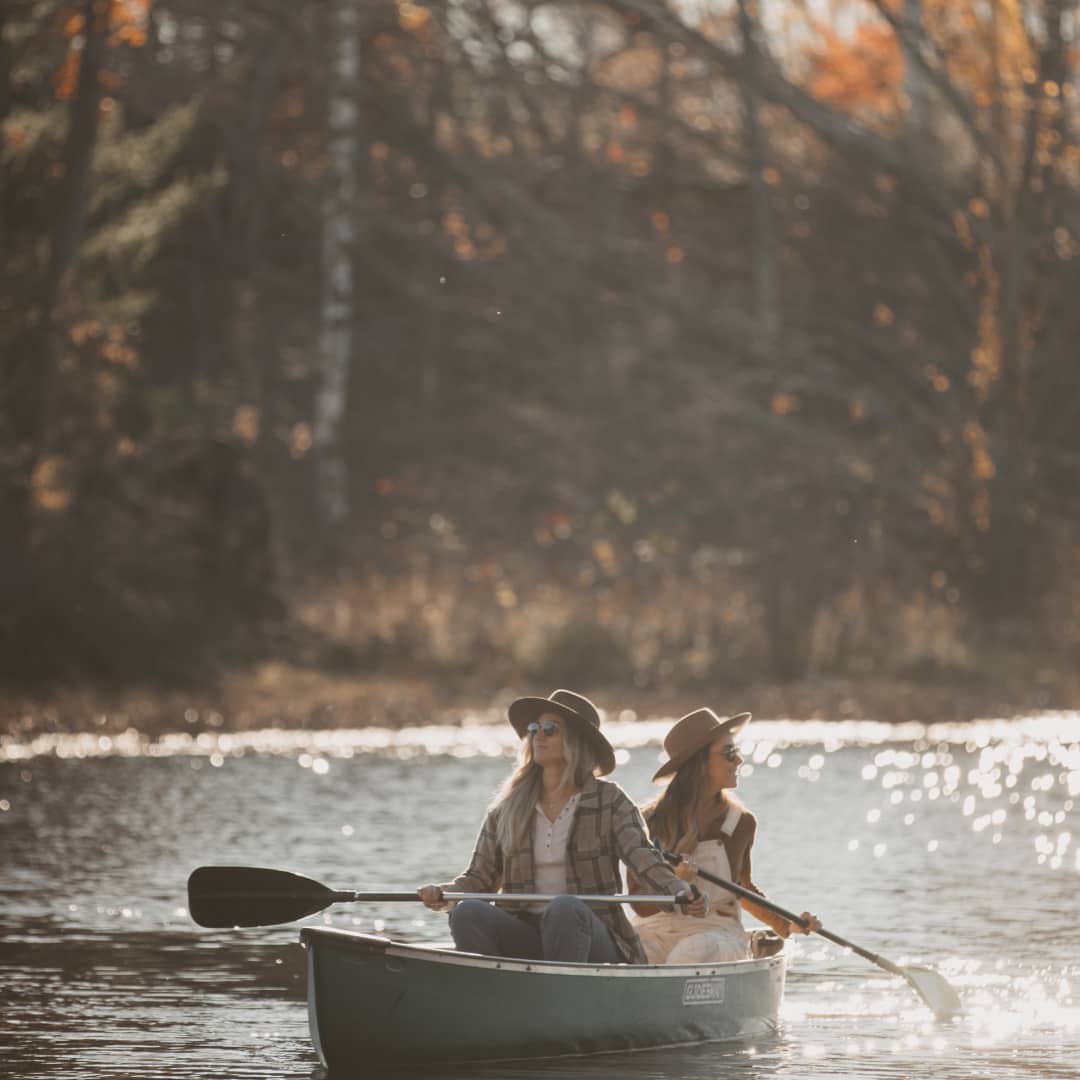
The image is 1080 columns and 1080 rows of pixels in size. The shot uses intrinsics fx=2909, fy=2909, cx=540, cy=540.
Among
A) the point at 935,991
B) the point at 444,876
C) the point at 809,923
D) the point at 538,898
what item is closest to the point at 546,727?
the point at 538,898

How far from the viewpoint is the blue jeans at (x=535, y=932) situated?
1086 cm

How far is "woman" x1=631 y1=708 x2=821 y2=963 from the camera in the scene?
37.5 feet

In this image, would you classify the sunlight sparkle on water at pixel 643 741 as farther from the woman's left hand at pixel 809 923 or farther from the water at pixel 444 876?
the woman's left hand at pixel 809 923

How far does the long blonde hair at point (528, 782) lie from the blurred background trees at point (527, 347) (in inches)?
651

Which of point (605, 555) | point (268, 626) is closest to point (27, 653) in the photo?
point (268, 626)

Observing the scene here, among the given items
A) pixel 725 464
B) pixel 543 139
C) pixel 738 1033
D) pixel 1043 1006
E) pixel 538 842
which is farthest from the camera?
pixel 543 139

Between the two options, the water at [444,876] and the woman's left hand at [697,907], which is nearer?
the woman's left hand at [697,907]

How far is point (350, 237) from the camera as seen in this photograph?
35.5 metres

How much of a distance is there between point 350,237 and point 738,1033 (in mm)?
24605

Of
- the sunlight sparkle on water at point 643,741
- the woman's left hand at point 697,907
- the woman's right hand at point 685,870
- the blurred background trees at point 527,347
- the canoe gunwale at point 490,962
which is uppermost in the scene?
the blurred background trees at point 527,347

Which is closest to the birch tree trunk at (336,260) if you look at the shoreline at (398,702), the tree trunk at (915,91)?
the shoreline at (398,702)

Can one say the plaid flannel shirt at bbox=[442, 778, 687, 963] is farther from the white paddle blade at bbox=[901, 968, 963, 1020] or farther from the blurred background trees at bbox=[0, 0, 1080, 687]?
the blurred background trees at bbox=[0, 0, 1080, 687]

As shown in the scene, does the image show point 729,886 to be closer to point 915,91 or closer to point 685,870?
point 685,870

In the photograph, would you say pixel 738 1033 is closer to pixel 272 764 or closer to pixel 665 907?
pixel 665 907
